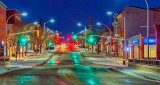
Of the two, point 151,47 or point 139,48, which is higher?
point 151,47

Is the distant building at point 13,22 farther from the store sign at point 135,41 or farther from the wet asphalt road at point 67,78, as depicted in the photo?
the wet asphalt road at point 67,78

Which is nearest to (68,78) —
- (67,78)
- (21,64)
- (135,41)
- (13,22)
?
(67,78)

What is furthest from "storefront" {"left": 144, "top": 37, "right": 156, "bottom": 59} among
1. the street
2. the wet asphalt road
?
the wet asphalt road

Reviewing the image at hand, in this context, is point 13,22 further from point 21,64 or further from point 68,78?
point 68,78

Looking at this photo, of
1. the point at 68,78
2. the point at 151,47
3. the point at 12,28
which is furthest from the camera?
the point at 12,28

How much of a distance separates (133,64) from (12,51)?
54.1 m

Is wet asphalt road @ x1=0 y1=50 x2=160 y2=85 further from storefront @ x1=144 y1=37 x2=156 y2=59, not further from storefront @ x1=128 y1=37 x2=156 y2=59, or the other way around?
storefront @ x1=144 y1=37 x2=156 y2=59

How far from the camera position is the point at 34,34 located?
121062mm

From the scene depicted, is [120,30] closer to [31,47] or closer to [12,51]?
[12,51]

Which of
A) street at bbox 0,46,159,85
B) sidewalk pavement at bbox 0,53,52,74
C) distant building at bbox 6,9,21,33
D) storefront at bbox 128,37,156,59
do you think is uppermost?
distant building at bbox 6,9,21,33

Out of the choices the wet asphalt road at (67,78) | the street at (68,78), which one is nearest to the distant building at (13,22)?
the street at (68,78)

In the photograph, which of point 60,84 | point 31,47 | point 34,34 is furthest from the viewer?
point 31,47

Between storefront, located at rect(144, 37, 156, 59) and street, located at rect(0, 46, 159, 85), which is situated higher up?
storefront, located at rect(144, 37, 156, 59)

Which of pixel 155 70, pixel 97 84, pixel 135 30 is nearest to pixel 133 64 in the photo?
pixel 155 70
